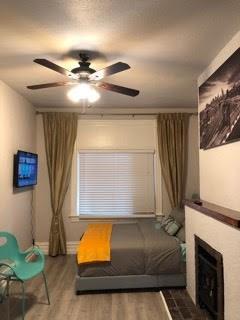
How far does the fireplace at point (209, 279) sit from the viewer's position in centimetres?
259

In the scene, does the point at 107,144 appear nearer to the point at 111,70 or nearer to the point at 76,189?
the point at 76,189

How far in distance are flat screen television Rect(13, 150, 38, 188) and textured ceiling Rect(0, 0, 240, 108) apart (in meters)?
1.09

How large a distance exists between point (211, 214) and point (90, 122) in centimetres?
338

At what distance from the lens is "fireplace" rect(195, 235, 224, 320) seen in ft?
8.51

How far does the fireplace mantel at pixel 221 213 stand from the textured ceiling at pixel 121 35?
1.53 metres

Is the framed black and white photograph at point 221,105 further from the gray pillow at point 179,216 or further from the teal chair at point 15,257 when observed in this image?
the teal chair at point 15,257

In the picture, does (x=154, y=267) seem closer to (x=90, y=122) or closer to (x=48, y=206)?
(x=48, y=206)

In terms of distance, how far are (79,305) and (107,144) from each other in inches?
116

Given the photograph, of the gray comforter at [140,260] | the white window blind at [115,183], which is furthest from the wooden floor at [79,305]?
the white window blind at [115,183]

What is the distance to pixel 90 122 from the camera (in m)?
5.56

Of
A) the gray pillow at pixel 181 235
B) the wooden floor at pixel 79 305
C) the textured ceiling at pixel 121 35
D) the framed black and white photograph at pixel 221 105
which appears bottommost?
the wooden floor at pixel 79 305

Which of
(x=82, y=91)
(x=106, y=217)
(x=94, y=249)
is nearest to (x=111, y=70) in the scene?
(x=82, y=91)

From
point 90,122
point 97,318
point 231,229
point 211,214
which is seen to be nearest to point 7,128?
point 90,122

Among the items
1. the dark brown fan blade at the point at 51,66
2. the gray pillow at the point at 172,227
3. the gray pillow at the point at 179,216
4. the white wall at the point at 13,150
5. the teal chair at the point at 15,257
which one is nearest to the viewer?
the dark brown fan blade at the point at 51,66
